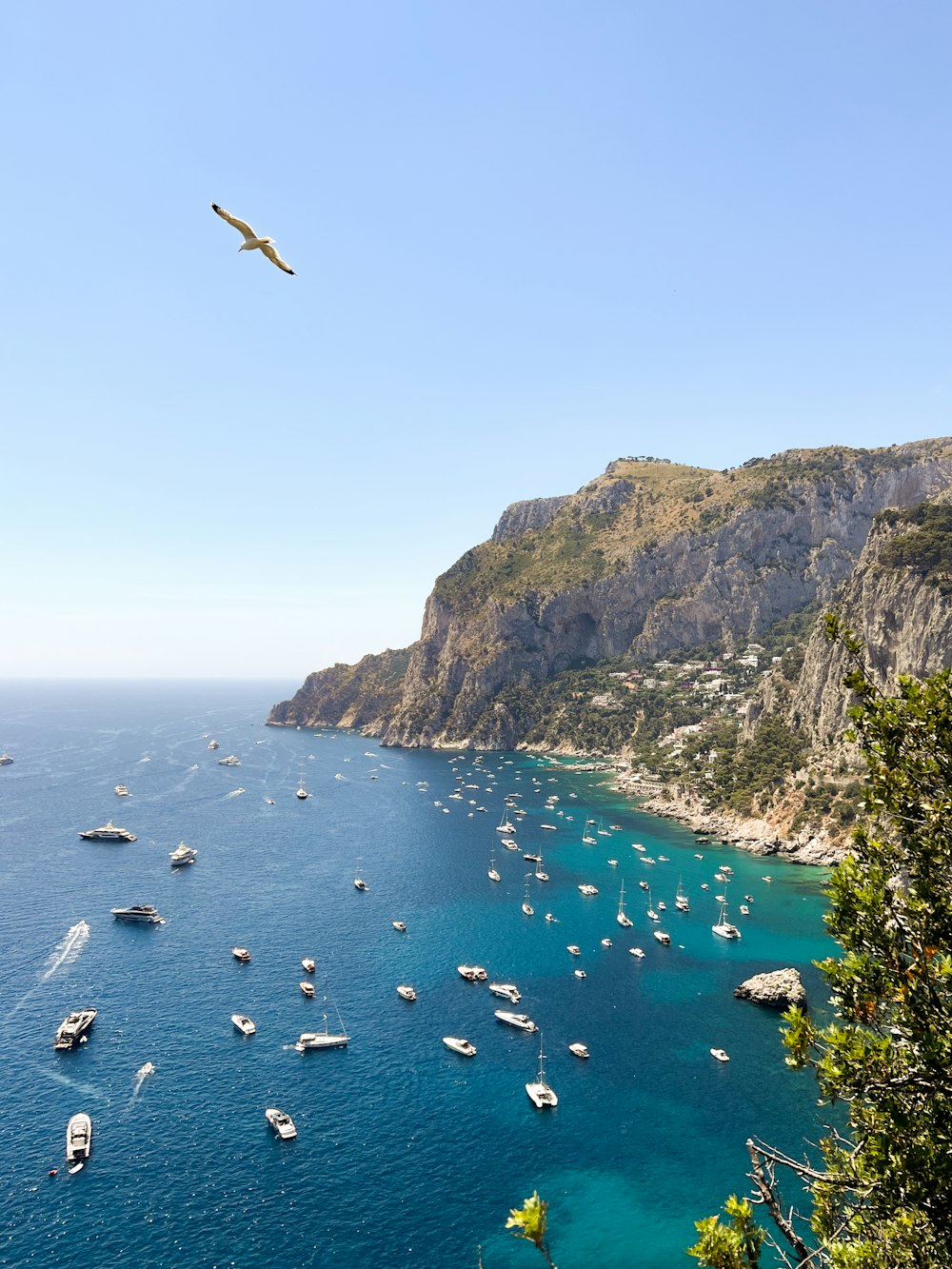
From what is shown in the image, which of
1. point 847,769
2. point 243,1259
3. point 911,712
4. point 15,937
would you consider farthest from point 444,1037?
point 847,769

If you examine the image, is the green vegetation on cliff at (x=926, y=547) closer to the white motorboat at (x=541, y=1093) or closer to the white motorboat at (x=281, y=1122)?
the white motorboat at (x=541, y=1093)

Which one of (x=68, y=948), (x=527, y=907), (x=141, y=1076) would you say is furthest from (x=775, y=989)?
(x=68, y=948)

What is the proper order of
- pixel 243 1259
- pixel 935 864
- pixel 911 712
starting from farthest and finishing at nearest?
1. pixel 243 1259
2. pixel 911 712
3. pixel 935 864

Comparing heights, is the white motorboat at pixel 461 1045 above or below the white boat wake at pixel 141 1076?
above

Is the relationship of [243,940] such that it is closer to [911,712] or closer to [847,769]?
[911,712]

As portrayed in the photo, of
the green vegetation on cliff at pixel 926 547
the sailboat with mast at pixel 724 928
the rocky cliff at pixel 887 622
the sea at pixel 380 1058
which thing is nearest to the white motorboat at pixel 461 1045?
the sea at pixel 380 1058

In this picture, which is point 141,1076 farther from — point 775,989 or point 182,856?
point 182,856
